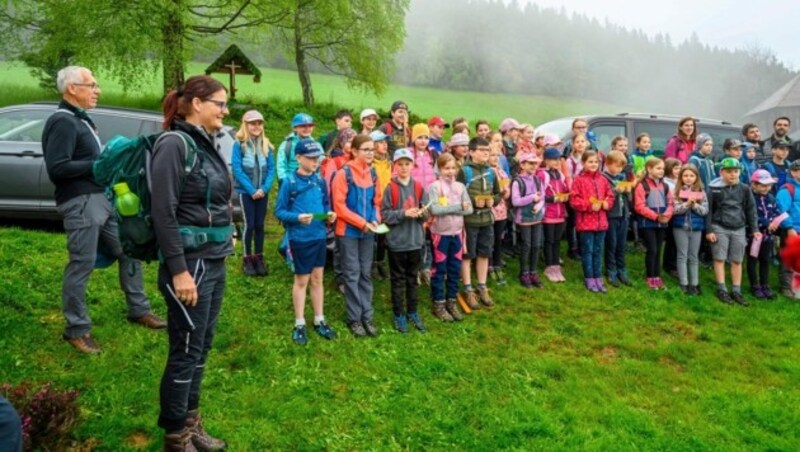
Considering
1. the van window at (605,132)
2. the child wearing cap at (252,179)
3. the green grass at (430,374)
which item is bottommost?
the green grass at (430,374)

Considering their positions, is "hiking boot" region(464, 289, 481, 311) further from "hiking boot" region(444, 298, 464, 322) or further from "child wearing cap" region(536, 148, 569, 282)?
"child wearing cap" region(536, 148, 569, 282)

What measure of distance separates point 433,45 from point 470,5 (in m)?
18.7

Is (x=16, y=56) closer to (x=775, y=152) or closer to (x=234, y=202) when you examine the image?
(x=234, y=202)

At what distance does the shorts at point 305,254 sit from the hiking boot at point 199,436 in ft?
6.16

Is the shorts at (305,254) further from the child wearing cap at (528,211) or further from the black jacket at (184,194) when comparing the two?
the child wearing cap at (528,211)

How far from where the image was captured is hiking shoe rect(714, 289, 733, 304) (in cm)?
766

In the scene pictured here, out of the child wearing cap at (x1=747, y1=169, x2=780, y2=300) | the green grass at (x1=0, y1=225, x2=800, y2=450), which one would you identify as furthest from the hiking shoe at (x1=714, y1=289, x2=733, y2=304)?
the green grass at (x1=0, y1=225, x2=800, y2=450)

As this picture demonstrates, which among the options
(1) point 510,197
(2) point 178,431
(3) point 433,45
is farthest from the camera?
(3) point 433,45

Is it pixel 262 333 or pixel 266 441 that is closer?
pixel 266 441

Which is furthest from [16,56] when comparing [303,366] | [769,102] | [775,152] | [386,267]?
[769,102]

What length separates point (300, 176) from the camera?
5.41 metres

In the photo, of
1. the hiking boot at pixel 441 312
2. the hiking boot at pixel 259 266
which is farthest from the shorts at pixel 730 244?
the hiking boot at pixel 259 266

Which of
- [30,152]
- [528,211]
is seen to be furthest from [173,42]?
[528,211]

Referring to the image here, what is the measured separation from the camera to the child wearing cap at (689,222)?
304 inches
